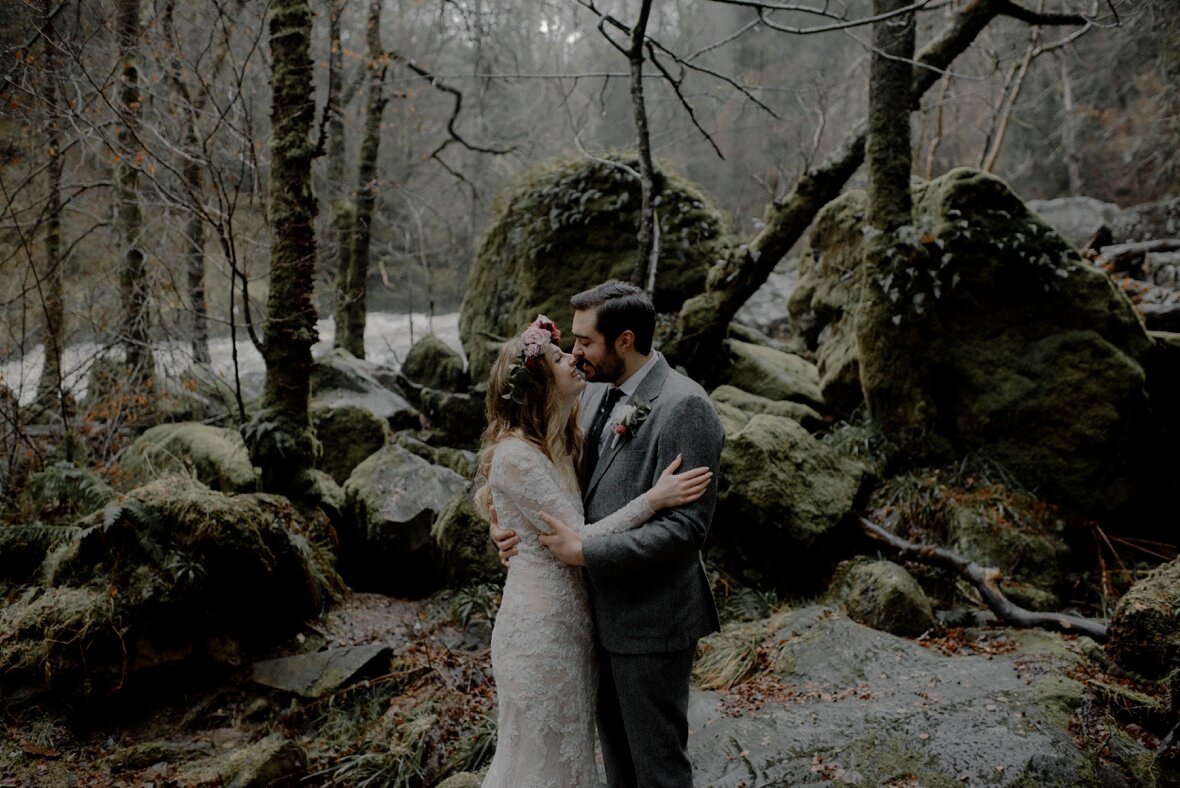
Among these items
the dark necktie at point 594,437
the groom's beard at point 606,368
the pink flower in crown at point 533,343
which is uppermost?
the pink flower in crown at point 533,343

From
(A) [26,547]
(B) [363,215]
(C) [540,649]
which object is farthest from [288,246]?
(B) [363,215]

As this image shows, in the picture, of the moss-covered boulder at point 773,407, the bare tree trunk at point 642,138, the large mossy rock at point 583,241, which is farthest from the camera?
the large mossy rock at point 583,241

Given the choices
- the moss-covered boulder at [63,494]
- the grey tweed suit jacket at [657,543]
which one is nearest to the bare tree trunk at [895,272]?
the grey tweed suit jacket at [657,543]

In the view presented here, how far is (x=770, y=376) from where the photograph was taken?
845 centimetres

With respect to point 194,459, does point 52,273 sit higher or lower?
higher

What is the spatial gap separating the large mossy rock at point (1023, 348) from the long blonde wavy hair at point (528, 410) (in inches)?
200

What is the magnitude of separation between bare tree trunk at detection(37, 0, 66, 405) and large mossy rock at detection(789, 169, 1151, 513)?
7.62m

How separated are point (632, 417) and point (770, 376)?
20.3 feet

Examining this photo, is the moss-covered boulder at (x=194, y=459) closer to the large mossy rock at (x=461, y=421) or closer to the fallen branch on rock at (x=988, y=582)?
the large mossy rock at (x=461, y=421)

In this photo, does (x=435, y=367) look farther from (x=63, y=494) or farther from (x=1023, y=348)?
(x=1023, y=348)

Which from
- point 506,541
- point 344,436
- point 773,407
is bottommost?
point 344,436

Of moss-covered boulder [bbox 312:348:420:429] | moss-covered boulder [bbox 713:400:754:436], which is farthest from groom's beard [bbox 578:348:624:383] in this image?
moss-covered boulder [bbox 312:348:420:429]

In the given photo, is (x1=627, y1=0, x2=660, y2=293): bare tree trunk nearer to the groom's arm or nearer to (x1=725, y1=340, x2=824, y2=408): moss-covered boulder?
(x1=725, y1=340, x2=824, y2=408): moss-covered boulder

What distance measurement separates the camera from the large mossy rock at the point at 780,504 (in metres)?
5.68
